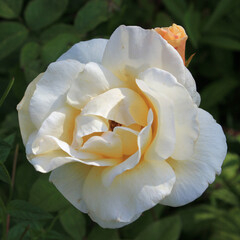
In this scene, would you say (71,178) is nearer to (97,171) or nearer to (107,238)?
(97,171)

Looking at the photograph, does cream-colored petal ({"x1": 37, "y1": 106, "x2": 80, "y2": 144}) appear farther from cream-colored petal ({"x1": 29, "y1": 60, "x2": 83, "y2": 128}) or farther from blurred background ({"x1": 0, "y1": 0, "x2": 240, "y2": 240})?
blurred background ({"x1": 0, "y1": 0, "x2": 240, "y2": 240})

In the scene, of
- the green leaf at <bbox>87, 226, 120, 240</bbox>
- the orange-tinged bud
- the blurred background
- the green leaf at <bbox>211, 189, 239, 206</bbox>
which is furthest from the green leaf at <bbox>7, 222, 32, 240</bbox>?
the green leaf at <bbox>211, 189, 239, 206</bbox>

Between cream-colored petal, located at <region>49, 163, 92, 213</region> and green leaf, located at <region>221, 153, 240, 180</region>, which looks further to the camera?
green leaf, located at <region>221, 153, 240, 180</region>

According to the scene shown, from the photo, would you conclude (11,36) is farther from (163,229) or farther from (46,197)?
(163,229)

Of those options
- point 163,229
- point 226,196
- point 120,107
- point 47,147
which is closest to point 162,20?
point 226,196

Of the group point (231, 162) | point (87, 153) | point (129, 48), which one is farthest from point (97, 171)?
point (231, 162)

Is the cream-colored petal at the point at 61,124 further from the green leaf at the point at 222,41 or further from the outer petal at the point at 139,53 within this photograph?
the green leaf at the point at 222,41
